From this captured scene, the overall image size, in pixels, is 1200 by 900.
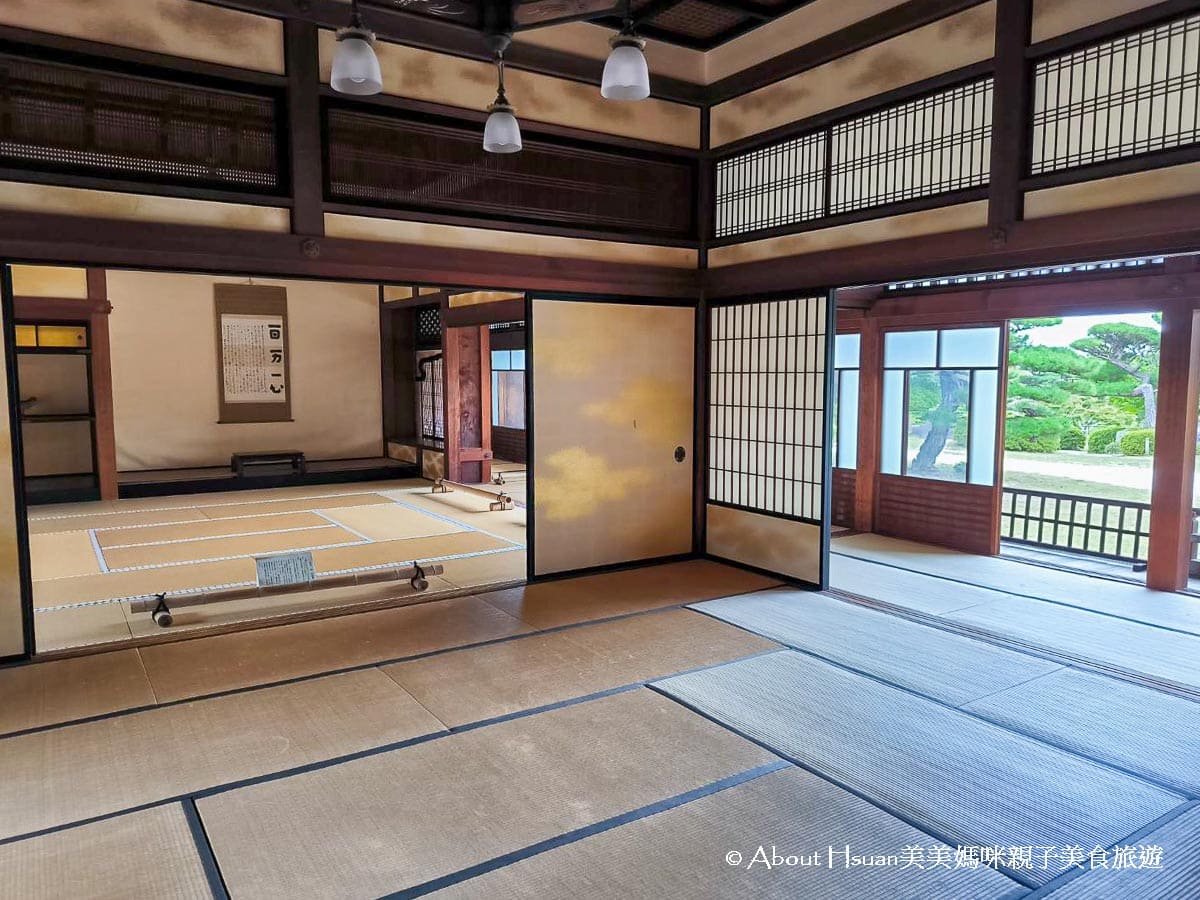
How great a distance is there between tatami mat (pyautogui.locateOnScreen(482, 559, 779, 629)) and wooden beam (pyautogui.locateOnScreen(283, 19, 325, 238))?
8.01 ft

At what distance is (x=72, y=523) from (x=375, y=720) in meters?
5.78

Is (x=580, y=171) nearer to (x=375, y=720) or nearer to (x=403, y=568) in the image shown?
(x=403, y=568)

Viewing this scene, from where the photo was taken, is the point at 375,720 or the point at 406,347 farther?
the point at 406,347

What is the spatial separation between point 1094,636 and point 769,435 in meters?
2.24

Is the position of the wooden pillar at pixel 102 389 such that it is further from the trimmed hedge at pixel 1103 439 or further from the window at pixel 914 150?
the trimmed hedge at pixel 1103 439

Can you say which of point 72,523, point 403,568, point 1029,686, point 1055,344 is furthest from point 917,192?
point 1055,344

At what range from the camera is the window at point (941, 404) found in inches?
261

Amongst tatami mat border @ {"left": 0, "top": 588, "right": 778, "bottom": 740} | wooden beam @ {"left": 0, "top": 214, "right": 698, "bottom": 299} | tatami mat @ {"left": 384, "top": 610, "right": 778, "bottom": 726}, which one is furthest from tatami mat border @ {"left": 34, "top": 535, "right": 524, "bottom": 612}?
wooden beam @ {"left": 0, "top": 214, "right": 698, "bottom": 299}

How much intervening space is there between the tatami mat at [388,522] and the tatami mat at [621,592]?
2.06 meters

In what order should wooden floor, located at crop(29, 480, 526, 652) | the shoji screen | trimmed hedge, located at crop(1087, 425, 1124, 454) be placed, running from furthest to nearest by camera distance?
trimmed hedge, located at crop(1087, 425, 1124, 454)
the shoji screen
wooden floor, located at crop(29, 480, 526, 652)

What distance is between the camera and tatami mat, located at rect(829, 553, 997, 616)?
4980mm

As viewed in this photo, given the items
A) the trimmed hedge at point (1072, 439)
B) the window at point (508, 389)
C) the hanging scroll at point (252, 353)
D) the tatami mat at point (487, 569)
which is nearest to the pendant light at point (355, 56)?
the tatami mat at point (487, 569)

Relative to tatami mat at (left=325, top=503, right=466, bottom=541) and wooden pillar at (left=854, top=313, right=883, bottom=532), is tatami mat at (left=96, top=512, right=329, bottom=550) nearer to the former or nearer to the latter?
tatami mat at (left=325, top=503, right=466, bottom=541)

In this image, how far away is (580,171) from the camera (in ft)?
17.3
